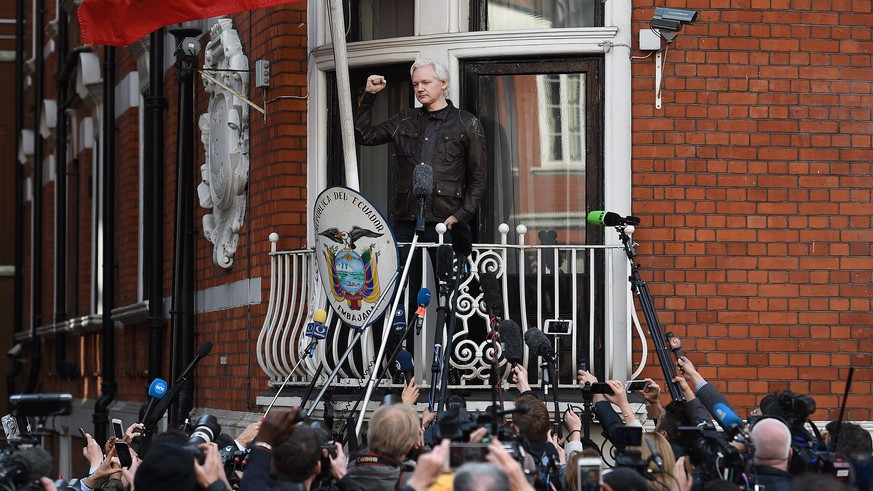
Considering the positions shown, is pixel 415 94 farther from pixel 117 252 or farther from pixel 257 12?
pixel 117 252

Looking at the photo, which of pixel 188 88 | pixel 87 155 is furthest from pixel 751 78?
pixel 87 155

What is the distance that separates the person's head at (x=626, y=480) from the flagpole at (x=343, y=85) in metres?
4.58

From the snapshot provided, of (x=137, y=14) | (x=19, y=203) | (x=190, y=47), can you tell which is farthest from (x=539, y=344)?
(x=19, y=203)

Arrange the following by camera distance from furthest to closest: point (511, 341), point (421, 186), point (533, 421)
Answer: point (511, 341) < point (421, 186) < point (533, 421)

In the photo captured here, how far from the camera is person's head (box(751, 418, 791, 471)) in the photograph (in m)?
6.74

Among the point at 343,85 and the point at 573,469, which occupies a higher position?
the point at 343,85

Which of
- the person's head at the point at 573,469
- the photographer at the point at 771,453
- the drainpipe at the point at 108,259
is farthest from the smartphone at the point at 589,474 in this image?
the drainpipe at the point at 108,259

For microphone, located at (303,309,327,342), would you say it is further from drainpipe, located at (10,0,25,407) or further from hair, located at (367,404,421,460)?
drainpipe, located at (10,0,25,407)

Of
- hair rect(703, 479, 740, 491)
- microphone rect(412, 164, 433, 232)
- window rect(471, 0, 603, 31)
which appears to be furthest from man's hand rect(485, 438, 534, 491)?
window rect(471, 0, 603, 31)

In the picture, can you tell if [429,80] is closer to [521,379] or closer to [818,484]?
[521,379]

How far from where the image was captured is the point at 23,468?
20.1 ft

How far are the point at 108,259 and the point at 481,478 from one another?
1204 centimetres

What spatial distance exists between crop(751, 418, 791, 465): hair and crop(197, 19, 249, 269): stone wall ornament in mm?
5941

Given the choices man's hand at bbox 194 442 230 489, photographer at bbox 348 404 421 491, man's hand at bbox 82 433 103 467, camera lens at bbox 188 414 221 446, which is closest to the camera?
man's hand at bbox 194 442 230 489
